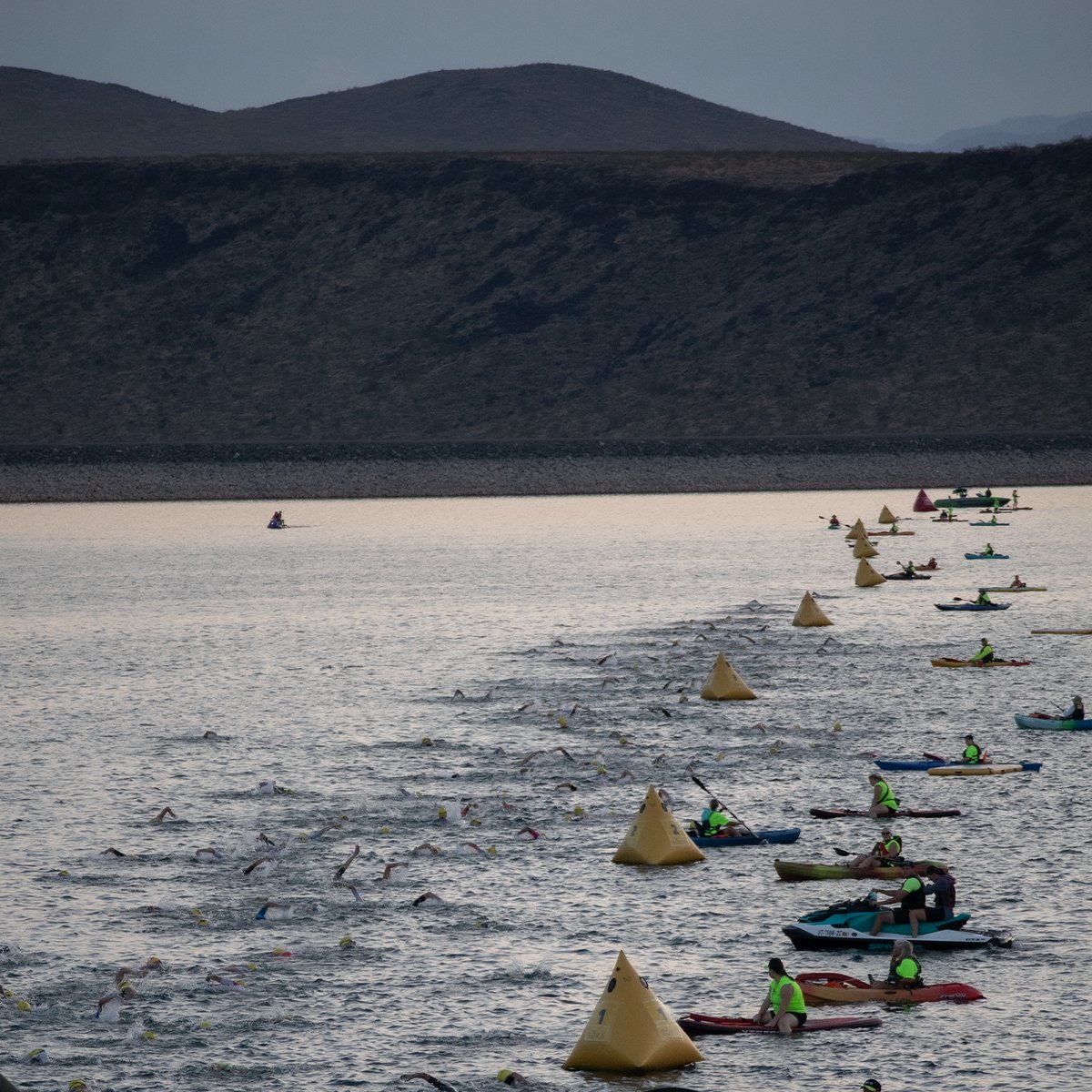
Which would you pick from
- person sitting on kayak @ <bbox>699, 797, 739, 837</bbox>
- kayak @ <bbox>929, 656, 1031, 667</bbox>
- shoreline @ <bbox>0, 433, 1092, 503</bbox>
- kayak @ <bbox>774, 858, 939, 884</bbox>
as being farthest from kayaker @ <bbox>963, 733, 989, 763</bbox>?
shoreline @ <bbox>0, 433, 1092, 503</bbox>

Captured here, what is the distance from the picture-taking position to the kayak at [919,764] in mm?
34062

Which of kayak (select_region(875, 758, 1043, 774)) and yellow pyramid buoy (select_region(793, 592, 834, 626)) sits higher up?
yellow pyramid buoy (select_region(793, 592, 834, 626))

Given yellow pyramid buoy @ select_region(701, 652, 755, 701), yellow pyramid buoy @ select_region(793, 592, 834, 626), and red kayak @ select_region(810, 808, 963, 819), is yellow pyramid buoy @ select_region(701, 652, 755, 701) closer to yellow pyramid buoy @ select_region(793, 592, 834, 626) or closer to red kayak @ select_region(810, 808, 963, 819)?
red kayak @ select_region(810, 808, 963, 819)

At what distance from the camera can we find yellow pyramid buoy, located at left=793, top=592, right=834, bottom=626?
57.0 meters

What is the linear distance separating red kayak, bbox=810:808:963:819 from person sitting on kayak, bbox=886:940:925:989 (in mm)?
8498

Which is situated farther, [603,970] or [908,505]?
[908,505]

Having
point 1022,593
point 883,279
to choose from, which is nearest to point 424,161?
point 883,279

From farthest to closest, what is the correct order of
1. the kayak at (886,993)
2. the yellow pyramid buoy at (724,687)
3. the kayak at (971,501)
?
the kayak at (971,501) < the yellow pyramid buoy at (724,687) < the kayak at (886,993)

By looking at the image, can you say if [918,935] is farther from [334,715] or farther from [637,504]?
[637,504]

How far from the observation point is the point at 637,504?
5310 inches

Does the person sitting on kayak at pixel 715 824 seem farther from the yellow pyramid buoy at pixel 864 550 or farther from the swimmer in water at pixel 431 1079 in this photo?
the yellow pyramid buoy at pixel 864 550

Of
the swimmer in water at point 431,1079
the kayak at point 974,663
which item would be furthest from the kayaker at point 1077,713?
the swimmer in water at point 431,1079

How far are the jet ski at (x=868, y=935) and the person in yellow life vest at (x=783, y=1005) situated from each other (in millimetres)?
2834

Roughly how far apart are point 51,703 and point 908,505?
87.2 metres
